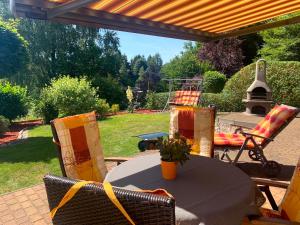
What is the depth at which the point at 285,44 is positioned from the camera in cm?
1809

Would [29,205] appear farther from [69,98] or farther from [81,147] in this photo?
[69,98]

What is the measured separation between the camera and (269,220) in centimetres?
197

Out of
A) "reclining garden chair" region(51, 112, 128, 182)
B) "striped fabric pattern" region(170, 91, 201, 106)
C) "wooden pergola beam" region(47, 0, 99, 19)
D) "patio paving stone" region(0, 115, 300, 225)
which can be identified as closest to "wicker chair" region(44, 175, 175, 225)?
"reclining garden chair" region(51, 112, 128, 182)

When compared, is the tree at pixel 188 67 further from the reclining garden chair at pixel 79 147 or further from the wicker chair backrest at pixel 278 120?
the reclining garden chair at pixel 79 147

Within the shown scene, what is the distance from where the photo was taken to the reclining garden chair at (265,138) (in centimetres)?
465

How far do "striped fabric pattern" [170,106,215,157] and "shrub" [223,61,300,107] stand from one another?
11100mm

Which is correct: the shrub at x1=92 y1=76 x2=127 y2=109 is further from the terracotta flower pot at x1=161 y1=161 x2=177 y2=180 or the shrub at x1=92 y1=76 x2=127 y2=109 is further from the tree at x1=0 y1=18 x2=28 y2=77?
the terracotta flower pot at x1=161 y1=161 x2=177 y2=180

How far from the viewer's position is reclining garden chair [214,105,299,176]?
465 cm

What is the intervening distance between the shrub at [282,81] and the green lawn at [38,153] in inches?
239

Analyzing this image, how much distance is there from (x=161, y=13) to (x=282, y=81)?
37.2 feet

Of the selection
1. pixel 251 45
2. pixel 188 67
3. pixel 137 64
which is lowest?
pixel 188 67

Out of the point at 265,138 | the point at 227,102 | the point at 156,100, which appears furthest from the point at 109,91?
the point at 265,138

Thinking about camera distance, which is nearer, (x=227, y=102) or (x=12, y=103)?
(x=12, y=103)

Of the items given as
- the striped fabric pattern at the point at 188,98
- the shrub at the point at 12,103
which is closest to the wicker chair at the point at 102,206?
the striped fabric pattern at the point at 188,98
